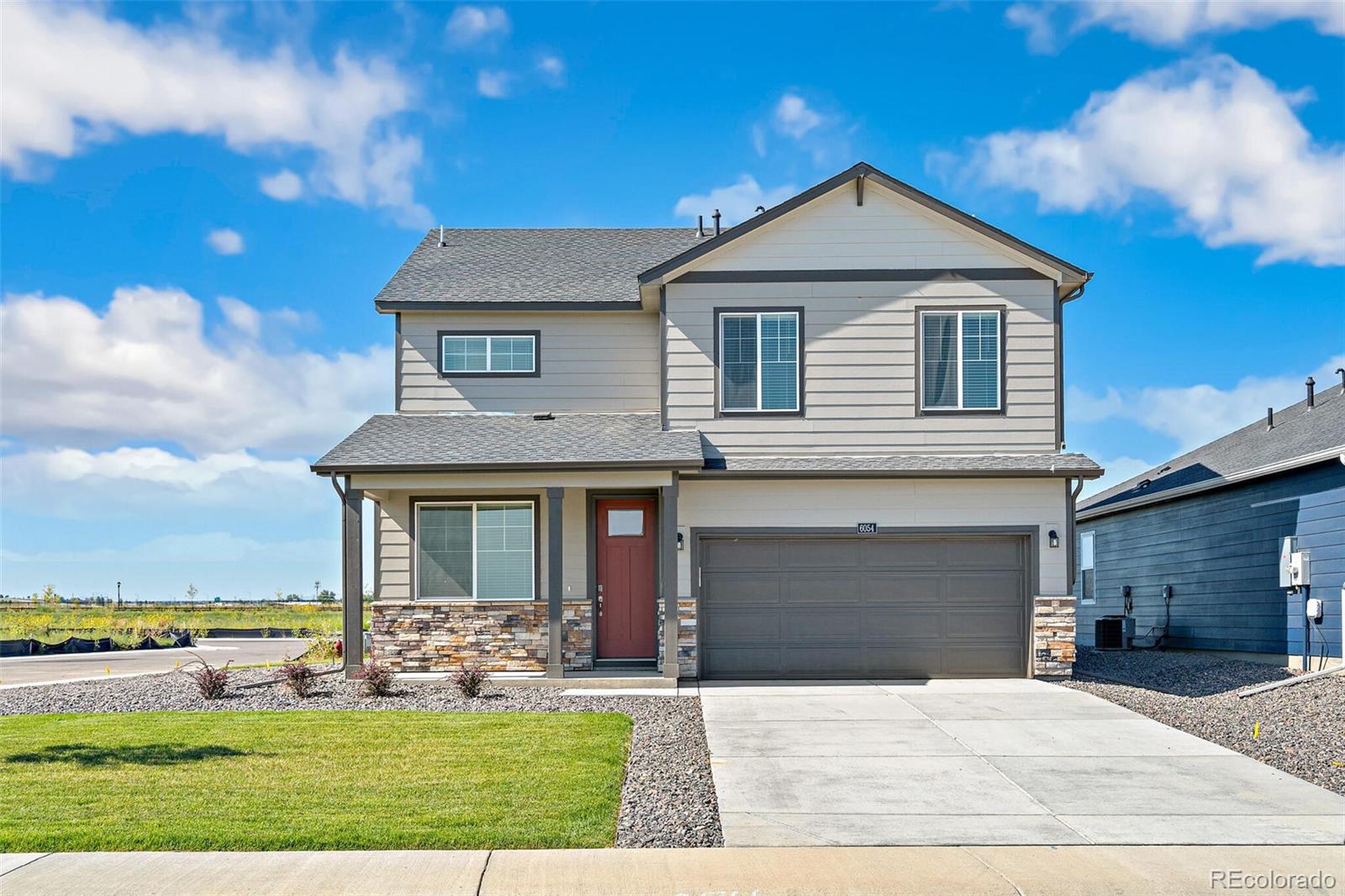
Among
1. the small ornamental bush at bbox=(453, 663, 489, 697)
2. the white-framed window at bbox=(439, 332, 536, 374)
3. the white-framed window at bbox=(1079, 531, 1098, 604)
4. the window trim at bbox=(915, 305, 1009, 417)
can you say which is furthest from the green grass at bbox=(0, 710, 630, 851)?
the white-framed window at bbox=(1079, 531, 1098, 604)

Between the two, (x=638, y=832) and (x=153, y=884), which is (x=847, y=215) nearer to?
(x=638, y=832)

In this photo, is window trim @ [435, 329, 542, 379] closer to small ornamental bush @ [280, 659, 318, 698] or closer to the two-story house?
the two-story house

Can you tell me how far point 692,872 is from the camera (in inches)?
253

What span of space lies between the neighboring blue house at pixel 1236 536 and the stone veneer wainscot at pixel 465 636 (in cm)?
1021

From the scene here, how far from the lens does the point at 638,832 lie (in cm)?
722

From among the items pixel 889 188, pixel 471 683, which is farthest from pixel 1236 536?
pixel 471 683

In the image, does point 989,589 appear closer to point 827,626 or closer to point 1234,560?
point 827,626

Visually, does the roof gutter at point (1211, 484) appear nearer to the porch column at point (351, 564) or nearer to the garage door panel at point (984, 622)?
the garage door panel at point (984, 622)

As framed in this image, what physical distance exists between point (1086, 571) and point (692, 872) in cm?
1961

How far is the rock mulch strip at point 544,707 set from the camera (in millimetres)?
7781

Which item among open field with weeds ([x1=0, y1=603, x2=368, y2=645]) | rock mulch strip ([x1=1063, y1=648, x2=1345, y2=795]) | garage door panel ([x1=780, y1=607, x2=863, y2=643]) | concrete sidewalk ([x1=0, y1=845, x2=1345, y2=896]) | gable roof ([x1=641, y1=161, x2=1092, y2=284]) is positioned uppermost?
gable roof ([x1=641, y1=161, x2=1092, y2=284])

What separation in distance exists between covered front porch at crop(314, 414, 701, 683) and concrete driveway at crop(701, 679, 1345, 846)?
9.84ft

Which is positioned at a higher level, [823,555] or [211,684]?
[823,555]

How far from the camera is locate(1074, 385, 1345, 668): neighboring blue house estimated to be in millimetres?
15336
